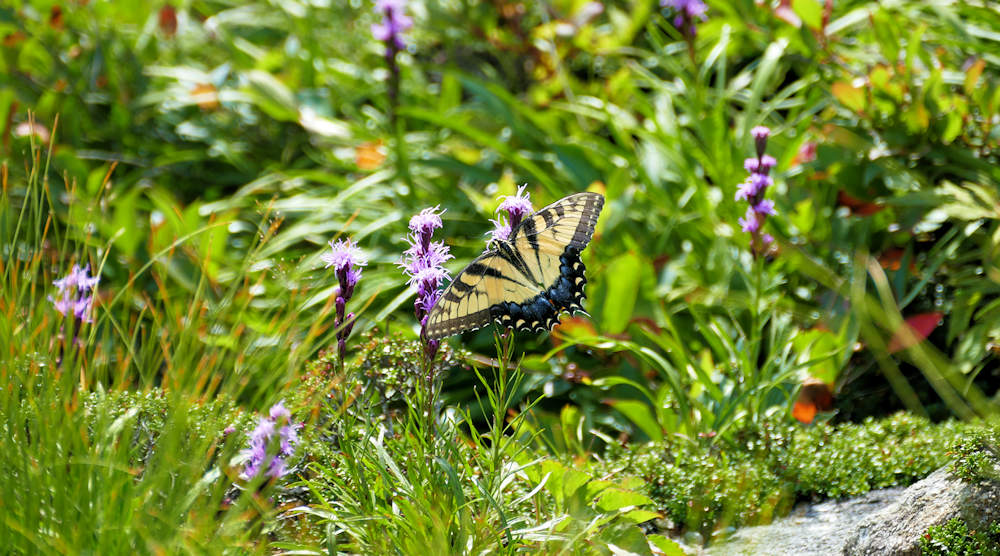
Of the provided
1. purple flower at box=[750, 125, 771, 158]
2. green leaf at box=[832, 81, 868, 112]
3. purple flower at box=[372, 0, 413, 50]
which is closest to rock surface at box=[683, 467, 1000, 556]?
purple flower at box=[750, 125, 771, 158]

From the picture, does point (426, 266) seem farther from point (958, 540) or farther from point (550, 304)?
point (958, 540)

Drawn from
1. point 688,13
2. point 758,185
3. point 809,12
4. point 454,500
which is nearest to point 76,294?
point 454,500

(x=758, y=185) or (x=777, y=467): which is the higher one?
(x=758, y=185)

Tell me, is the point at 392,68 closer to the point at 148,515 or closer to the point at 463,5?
the point at 463,5

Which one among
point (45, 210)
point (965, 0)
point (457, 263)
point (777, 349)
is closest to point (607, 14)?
point (965, 0)

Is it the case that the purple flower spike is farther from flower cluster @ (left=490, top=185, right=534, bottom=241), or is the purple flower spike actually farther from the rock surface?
the rock surface

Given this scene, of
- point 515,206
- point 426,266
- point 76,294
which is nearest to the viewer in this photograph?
point 426,266
